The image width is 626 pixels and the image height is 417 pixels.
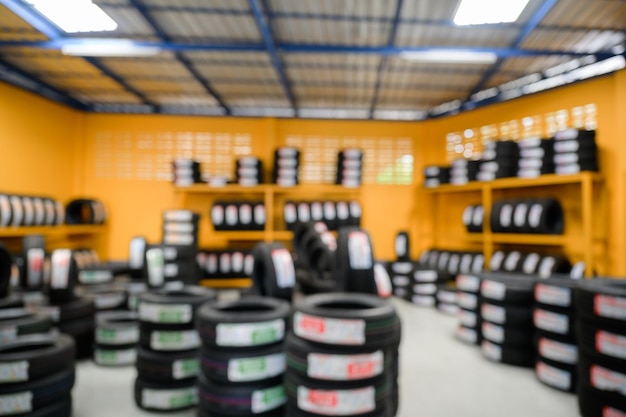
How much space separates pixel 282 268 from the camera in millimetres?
2535

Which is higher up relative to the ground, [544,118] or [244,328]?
[544,118]

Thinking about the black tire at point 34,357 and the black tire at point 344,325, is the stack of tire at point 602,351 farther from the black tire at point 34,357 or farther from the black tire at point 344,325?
the black tire at point 34,357

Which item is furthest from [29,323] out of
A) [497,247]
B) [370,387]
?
[497,247]

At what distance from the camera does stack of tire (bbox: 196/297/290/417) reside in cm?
183

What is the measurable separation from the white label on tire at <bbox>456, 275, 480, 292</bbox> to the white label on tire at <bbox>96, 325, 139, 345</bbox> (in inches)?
118

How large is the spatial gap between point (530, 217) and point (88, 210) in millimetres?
6834

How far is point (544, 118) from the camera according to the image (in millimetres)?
5312

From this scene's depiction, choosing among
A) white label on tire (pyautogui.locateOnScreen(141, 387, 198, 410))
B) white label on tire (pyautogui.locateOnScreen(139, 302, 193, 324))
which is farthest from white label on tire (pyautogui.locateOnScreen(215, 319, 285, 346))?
white label on tire (pyautogui.locateOnScreen(141, 387, 198, 410))

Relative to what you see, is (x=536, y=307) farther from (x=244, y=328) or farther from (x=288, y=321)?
(x=244, y=328)

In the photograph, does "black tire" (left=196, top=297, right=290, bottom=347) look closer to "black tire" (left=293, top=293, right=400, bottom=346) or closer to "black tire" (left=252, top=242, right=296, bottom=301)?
"black tire" (left=293, top=293, right=400, bottom=346)

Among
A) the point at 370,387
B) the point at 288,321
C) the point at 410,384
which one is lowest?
the point at 410,384

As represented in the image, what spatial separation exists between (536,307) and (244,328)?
228cm

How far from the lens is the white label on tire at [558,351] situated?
2.56m

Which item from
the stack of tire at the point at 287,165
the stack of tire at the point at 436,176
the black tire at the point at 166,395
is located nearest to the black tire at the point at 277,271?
the black tire at the point at 166,395
